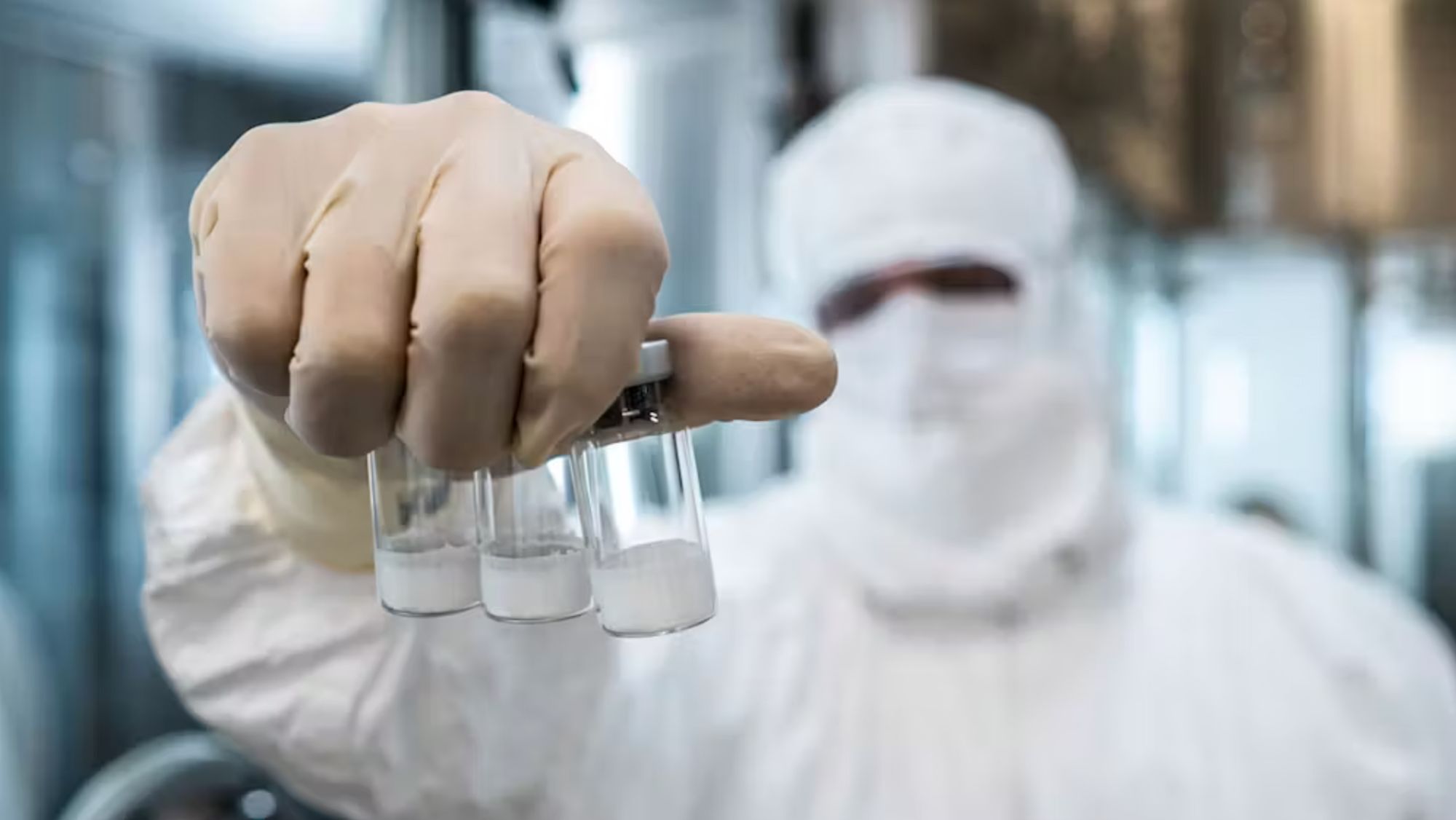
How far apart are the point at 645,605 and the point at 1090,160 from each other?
1893 millimetres

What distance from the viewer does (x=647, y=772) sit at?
585mm

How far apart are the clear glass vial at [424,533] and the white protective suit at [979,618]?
196 mm

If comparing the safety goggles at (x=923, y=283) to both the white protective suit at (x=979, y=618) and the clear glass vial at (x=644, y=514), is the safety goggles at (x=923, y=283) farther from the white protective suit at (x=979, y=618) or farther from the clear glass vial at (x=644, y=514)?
the clear glass vial at (x=644, y=514)

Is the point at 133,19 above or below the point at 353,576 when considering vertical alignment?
above

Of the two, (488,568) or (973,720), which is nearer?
(488,568)

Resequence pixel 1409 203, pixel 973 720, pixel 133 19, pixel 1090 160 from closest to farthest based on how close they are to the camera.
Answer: pixel 973 720 < pixel 133 19 < pixel 1090 160 < pixel 1409 203

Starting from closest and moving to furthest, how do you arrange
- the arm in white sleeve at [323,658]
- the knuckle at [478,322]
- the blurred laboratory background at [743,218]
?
the knuckle at [478,322]
the arm in white sleeve at [323,658]
the blurred laboratory background at [743,218]

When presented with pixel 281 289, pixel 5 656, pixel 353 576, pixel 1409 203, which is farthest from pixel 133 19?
pixel 1409 203

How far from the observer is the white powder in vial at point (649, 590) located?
339mm

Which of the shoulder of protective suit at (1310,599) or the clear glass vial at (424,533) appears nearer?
the clear glass vial at (424,533)

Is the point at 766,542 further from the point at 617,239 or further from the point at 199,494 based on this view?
the point at 617,239

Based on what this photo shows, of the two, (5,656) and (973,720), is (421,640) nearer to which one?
(973,720)

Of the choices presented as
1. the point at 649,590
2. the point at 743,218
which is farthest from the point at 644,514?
the point at 743,218

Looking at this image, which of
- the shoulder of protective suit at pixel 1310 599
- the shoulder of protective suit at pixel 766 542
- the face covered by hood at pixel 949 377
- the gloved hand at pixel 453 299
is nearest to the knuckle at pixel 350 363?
the gloved hand at pixel 453 299
